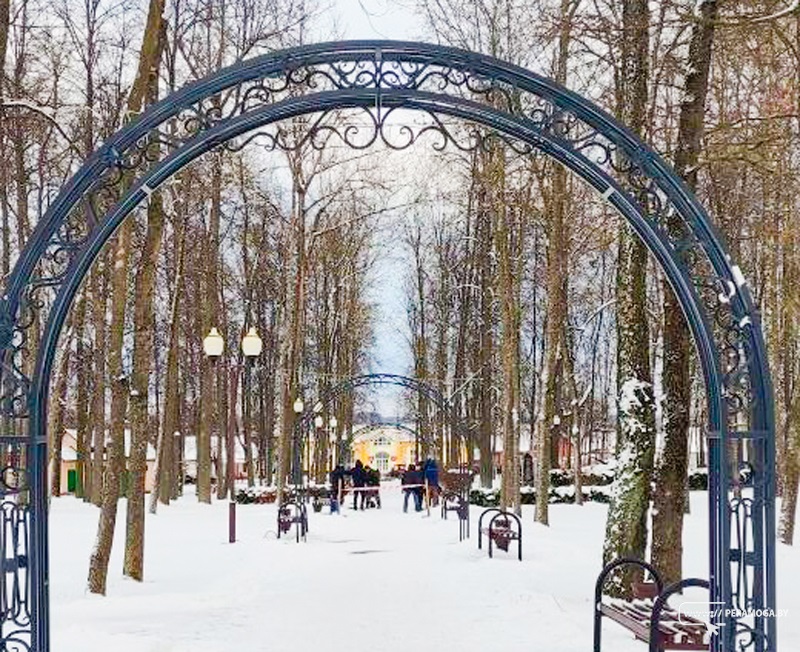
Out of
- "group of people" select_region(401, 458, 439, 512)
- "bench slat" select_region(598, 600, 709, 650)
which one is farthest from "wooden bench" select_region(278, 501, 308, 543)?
"bench slat" select_region(598, 600, 709, 650)

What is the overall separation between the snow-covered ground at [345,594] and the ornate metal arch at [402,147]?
5.67 feet

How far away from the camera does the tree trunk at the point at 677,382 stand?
1059cm

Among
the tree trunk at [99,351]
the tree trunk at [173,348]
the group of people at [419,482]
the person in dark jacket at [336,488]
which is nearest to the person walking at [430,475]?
the group of people at [419,482]

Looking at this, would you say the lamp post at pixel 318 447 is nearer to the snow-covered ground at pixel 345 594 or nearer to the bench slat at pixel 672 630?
the snow-covered ground at pixel 345 594

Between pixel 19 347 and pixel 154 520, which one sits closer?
pixel 19 347

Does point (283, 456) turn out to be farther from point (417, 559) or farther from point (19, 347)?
point (19, 347)

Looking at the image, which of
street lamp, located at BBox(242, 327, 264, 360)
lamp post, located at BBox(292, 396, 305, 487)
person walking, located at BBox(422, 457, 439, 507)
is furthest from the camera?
person walking, located at BBox(422, 457, 439, 507)

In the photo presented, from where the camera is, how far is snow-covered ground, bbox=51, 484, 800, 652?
920 cm

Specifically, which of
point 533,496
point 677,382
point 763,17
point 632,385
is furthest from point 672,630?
point 533,496

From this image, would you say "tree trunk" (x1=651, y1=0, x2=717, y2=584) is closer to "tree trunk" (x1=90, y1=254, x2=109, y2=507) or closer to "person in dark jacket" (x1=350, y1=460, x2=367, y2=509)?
"tree trunk" (x1=90, y1=254, x2=109, y2=507)

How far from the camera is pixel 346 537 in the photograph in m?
21.4

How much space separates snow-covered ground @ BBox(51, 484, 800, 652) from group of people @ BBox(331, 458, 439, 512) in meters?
6.16

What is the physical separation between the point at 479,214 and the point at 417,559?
647 inches

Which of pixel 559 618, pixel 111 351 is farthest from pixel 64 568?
pixel 559 618
